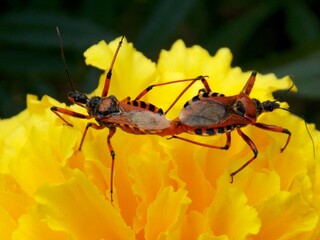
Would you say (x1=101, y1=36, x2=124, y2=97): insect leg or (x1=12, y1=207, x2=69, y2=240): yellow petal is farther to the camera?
(x1=101, y1=36, x2=124, y2=97): insect leg

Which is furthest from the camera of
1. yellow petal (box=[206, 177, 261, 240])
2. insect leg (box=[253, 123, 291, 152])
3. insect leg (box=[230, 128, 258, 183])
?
insect leg (box=[253, 123, 291, 152])

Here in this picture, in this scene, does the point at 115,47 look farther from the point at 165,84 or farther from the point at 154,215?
the point at 154,215

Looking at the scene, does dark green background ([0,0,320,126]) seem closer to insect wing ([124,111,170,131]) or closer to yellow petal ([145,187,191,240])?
insect wing ([124,111,170,131])

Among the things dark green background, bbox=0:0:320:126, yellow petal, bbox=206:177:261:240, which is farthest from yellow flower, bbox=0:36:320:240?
dark green background, bbox=0:0:320:126

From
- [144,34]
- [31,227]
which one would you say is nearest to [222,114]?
[31,227]

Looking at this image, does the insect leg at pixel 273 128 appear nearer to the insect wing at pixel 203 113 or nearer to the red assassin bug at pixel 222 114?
the red assassin bug at pixel 222 114

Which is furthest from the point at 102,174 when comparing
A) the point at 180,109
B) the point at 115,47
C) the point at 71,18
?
the point at 71,18
